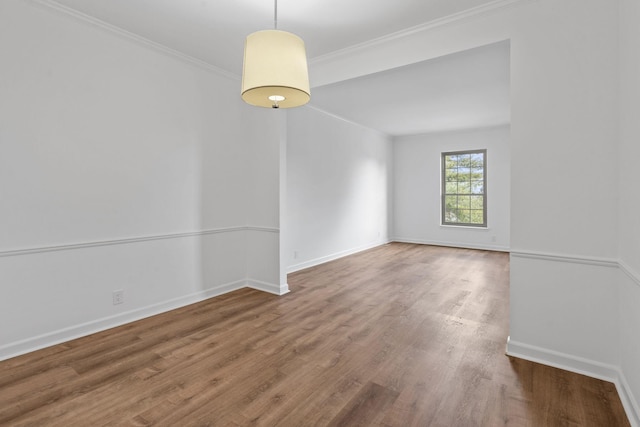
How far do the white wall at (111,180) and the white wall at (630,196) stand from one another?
3.19 m

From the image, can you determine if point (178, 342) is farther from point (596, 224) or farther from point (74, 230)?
point (596, 224)

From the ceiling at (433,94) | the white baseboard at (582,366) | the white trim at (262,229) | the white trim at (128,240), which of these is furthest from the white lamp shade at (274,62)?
the white baseboard at (582,366)

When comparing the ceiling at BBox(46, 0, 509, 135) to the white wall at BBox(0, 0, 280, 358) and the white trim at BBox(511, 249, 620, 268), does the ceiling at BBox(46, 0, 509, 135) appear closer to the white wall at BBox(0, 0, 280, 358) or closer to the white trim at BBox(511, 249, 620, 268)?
the white wall at BBox(0, 0, 280, 358)

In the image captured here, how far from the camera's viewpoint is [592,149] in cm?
217

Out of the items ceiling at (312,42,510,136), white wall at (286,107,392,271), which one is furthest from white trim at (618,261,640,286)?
white wall at (286,107,392,271)

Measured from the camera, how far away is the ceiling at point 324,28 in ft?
8.75

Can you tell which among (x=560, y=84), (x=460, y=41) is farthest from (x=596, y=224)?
(x=460, y=41)

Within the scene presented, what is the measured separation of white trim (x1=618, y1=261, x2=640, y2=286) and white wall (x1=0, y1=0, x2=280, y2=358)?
3232 mm

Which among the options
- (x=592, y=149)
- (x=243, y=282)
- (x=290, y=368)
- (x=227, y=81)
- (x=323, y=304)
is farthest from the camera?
(x=243, y=282)

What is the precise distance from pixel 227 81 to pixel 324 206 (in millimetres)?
2699

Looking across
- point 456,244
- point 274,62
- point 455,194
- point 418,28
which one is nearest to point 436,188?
point 455,194

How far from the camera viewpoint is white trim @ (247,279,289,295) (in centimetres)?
405

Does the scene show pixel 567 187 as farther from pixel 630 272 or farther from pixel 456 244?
pixel 456 244

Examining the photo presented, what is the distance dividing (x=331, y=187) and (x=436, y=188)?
10.3 feet
